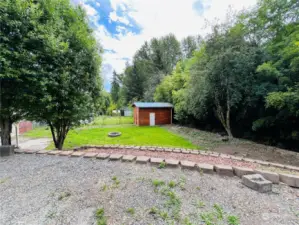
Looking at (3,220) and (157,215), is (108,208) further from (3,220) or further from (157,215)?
(3,220)

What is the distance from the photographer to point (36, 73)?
3.17 metres

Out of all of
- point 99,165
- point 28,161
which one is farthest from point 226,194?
point 28,161

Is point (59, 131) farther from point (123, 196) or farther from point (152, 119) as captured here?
point (152, 119)

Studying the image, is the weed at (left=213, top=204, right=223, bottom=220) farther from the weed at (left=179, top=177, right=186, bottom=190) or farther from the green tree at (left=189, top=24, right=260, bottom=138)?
the green tree at (left=189, top=24, right=260, bottom=138)

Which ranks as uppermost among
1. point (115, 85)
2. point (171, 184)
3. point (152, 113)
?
point (115, 85)

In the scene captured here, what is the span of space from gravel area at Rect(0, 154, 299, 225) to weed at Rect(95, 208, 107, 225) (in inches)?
1.7

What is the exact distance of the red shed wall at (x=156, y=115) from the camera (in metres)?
15.1

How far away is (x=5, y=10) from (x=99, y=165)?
3.43 m

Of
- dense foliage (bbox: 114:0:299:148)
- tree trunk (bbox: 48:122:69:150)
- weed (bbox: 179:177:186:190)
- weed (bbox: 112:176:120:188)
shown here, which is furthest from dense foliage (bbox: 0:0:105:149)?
dense foliage (bbox: 114:0:299:148)

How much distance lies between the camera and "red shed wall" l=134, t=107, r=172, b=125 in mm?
15055

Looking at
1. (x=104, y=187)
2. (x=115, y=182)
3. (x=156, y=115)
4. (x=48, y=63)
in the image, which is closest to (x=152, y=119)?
(x=156, y=115)

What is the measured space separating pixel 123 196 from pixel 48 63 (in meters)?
3.39

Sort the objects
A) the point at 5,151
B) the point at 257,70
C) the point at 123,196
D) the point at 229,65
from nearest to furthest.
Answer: the point at 123,196 → the point at 5,151 → the point at 257,70 → the point at 229,65

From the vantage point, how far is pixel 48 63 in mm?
3527
